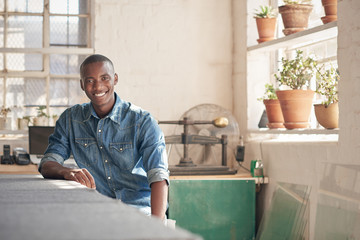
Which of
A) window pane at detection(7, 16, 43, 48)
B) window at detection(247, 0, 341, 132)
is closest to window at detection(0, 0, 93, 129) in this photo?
window pane at detection(7, 16, 43, 48)

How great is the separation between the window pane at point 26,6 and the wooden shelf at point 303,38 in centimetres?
189

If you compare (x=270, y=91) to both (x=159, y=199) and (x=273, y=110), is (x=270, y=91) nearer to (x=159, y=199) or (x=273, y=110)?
(x=273, y=110)

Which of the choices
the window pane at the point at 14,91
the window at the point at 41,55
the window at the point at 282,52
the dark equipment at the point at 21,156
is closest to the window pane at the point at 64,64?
the window at the point at 41,55

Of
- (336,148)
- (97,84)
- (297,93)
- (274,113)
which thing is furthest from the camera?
(274,113)

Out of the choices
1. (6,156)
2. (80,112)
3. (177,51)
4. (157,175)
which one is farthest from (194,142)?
(157,175)

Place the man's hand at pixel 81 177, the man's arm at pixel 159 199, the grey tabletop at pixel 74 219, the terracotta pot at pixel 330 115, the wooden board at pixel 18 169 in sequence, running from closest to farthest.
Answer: the grey tabletop at pixel 74 219, the man's hand at pixel 81 177, the man's arm at pixel 159 199, the terracotta pot at pixel 330 115, the wooden board at pixel 18 169

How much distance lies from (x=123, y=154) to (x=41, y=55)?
2882mm

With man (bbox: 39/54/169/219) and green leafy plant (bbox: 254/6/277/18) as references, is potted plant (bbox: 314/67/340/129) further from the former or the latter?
man (bbox: 39/54/169/219)

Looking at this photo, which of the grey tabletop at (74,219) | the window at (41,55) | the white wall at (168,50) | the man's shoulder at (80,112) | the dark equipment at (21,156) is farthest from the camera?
the window at (41,55)

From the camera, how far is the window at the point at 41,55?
5109 millimetres

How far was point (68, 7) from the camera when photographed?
520 cm

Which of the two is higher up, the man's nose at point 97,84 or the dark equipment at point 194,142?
the man's nose at point 97,84

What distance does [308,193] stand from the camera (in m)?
3.76

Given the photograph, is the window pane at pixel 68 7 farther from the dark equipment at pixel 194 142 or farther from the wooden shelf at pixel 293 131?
the wooden shelf at pixel 293 131
